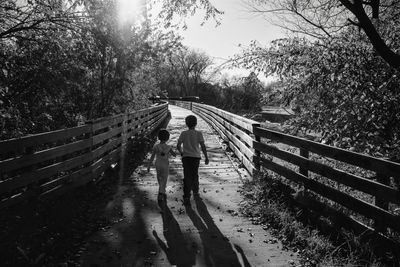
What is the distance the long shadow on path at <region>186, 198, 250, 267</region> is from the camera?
4.22 meters

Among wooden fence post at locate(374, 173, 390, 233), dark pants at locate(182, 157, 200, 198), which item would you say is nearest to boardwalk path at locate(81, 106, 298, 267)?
dark pants at locate(182, 157, 200, 198)

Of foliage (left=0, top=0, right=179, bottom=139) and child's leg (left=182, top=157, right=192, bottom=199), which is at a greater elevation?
foliage (left=0, top=0, right=179, bottom=139)

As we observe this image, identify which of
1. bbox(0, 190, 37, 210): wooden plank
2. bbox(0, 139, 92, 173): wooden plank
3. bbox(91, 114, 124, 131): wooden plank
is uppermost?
bbox(91, 114, 124, 131): wooden plank

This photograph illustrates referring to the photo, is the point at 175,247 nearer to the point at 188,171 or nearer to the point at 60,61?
the point at 188,171

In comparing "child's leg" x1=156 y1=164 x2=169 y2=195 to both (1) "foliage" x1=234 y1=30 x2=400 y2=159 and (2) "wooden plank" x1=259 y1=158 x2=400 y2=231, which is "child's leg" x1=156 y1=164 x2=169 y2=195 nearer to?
(2) "wooden plank" x1=259 y1=158 x2=400 y2=231

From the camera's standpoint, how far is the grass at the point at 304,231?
4.02m

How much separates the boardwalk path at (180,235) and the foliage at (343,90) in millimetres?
2498

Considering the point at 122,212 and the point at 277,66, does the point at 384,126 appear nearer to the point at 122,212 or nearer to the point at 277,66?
the point at 277,66

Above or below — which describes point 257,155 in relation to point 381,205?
below

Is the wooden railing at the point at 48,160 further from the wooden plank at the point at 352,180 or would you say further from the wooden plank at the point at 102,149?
the wooden plank at the point at 352,180

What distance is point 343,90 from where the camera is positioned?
7.81m

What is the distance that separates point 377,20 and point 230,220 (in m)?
5.59

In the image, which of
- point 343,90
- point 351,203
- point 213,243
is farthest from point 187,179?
point 343,90

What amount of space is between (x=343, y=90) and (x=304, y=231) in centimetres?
405
